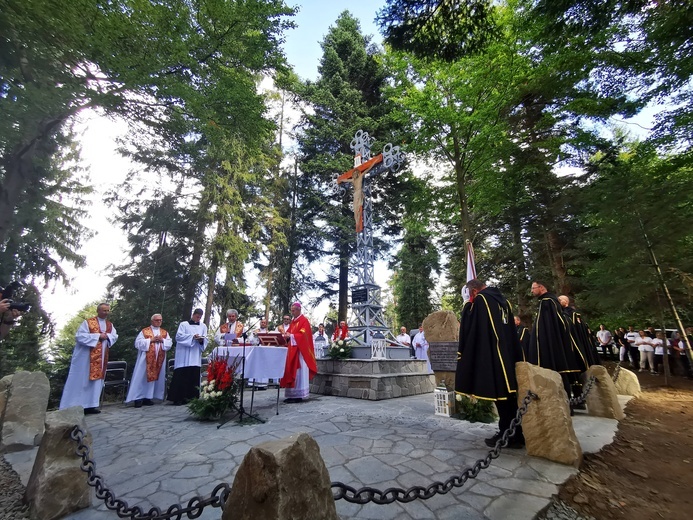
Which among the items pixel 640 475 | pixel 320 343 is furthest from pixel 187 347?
pixel 640 475

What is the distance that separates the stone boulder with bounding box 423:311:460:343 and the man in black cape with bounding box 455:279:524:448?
2.03 meters

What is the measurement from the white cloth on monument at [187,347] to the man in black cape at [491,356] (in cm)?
630

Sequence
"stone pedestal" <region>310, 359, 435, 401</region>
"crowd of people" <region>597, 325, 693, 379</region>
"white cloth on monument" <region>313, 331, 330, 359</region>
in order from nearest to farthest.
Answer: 1. "stone pedestal" <region>310, 359, 435, 401</region>
2. "crowd of people" <region>597, 325, 693, 379</region>
3. "white cloth on monument" <region>313, 331, 330, 359</region>

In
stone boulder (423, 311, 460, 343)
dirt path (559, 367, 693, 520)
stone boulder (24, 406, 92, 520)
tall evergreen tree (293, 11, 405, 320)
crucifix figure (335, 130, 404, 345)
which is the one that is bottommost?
dirt path (559, 367, 693, 520)

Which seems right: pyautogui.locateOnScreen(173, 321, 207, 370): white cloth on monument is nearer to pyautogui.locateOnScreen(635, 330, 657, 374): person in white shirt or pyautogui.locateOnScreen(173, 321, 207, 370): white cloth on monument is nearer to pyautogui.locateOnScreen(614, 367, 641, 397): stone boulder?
pyautogui.locateOnScreen(614, 367, 641, 397): stone boulder

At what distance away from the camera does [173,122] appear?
28.0 ft

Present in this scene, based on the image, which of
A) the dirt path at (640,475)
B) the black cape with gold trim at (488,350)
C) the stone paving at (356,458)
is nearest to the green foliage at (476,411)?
the stone paving at (356,458)

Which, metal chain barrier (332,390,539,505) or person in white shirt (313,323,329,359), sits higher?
person in white shirt (313,323,329,359)

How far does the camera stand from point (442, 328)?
6.62m

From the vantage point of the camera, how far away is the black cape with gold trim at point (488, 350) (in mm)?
4055

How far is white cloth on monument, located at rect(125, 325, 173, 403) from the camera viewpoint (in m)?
7.92

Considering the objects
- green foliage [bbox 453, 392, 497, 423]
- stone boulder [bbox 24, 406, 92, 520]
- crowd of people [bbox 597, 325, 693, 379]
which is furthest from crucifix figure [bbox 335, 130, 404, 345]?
crowd of people [bbox 597, 325, 693, 379]

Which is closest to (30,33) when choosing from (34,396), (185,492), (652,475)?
(34,396)

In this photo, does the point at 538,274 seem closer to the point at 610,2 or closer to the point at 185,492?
the point at 610,2
